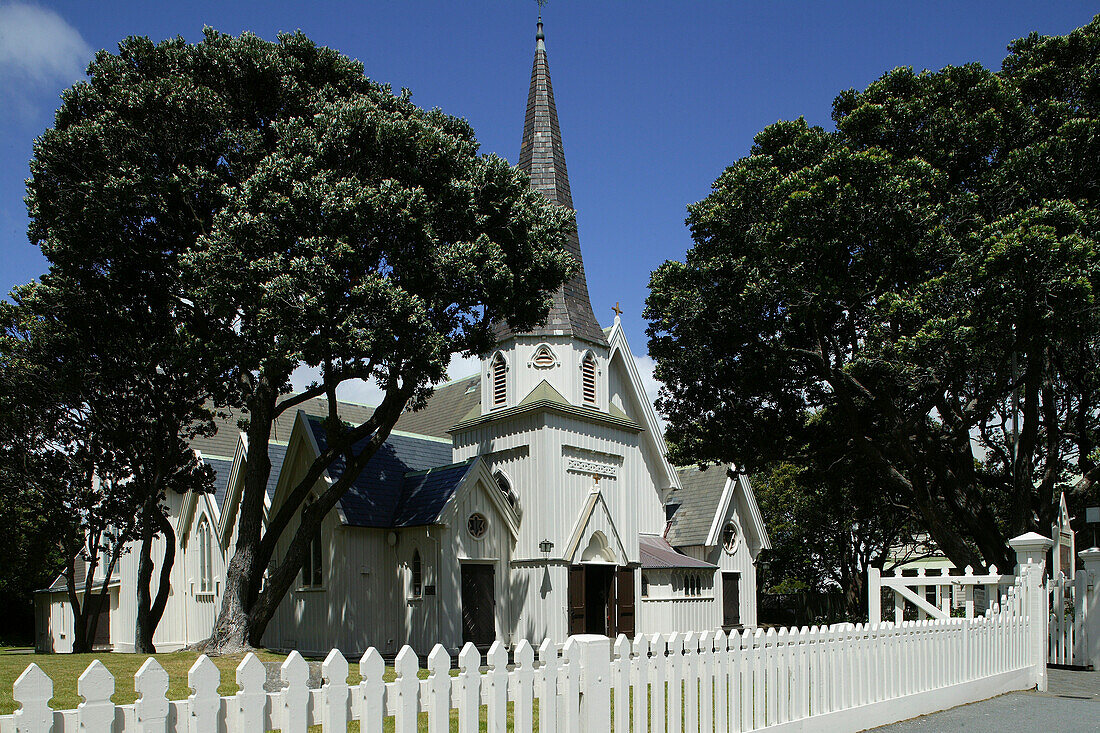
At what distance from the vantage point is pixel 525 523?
1009 inches

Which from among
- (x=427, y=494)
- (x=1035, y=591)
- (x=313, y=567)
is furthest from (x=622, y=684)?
(x=313, y=567)

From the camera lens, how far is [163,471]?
78.2 ft

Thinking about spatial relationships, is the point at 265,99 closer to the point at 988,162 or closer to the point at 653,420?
the point at 988,162

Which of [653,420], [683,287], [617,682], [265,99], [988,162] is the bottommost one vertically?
[617,682]

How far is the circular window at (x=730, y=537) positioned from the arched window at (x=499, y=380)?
1031 cm

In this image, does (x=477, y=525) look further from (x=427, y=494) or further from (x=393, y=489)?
(x=393, y=489)

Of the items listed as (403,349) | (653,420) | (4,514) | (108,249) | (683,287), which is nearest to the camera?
(403,349)

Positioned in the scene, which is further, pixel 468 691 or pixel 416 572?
pixel 416 572

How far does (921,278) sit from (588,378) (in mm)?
12001

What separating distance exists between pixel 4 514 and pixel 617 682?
25587mm

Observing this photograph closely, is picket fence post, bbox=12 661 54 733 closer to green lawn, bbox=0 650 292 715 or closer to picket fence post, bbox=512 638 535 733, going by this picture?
picket fence post, bbox=512 638 535 733

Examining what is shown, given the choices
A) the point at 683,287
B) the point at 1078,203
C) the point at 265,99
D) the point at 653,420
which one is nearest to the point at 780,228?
the point at 683,287

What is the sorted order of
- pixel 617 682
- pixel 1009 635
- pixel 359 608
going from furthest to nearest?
pixel 359 608, pixel 1009 635, pixel 617 682

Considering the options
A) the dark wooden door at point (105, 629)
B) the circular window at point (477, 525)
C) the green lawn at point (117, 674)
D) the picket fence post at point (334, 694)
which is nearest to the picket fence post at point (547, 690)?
the picket fence post at point (334, 694)
